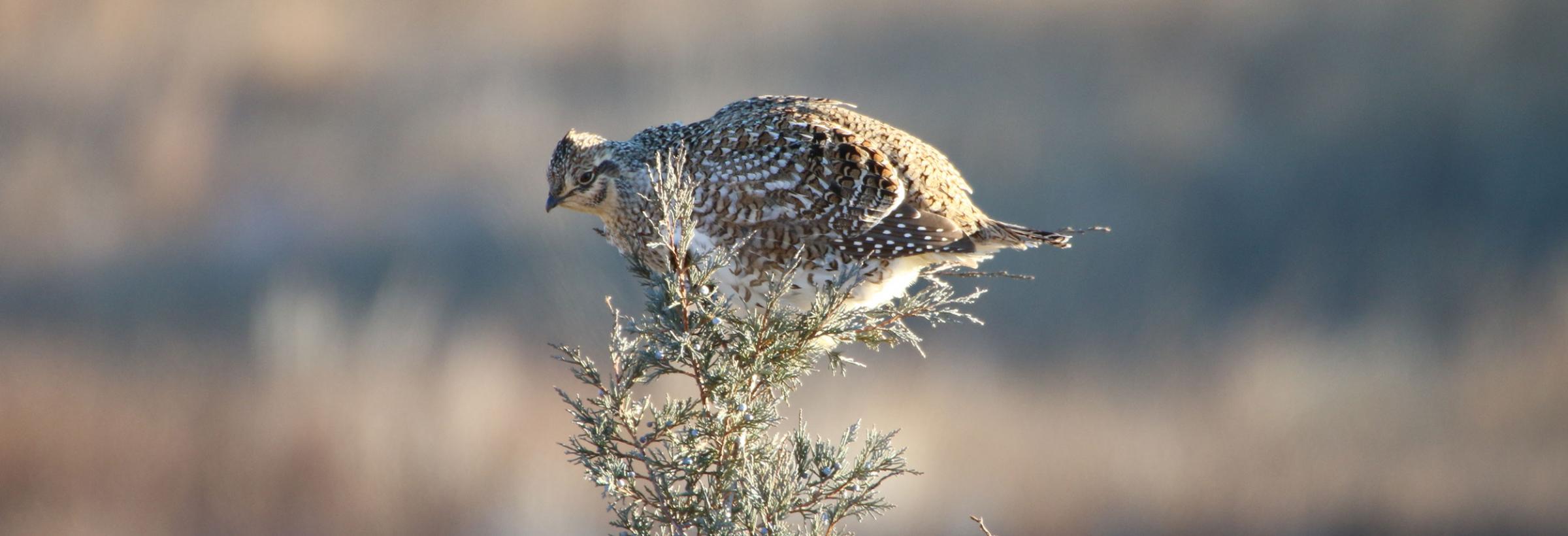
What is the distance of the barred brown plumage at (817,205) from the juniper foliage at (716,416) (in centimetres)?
31

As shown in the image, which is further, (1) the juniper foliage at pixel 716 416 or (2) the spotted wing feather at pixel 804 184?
(2) the spotted wing feather at pixel 804 184

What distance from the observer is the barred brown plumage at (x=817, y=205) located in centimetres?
240

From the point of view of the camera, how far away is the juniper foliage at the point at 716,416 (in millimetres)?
1954

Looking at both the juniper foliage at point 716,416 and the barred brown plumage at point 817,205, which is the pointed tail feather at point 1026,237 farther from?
the juniper foliage at point 716,416

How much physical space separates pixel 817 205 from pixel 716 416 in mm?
599

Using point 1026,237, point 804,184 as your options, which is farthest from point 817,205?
point 1026,237

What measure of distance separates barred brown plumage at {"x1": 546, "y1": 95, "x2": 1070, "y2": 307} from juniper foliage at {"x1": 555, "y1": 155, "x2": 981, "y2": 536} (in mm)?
312

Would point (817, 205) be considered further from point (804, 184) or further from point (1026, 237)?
point (1026, 237)

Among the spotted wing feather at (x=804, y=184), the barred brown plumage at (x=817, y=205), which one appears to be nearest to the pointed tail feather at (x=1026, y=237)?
the barred brown plumage at (x=817, y=205)

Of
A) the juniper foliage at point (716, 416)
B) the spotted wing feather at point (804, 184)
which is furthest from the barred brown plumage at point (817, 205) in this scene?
the juniper foliage at point (716, 416)

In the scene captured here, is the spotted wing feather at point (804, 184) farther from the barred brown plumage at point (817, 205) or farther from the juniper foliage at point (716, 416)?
the juniper foliage at point (716, 416)

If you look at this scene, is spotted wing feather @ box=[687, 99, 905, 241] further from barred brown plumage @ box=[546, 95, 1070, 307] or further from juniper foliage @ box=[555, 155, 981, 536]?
juniper foliage @ box=[555, 155, 981, 536]

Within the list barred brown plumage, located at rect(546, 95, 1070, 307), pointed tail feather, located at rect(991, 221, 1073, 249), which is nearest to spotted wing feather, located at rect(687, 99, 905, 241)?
barred brown plumage, located at rect(546, 95, 1070, 307)

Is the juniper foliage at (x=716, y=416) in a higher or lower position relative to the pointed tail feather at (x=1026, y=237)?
lower
